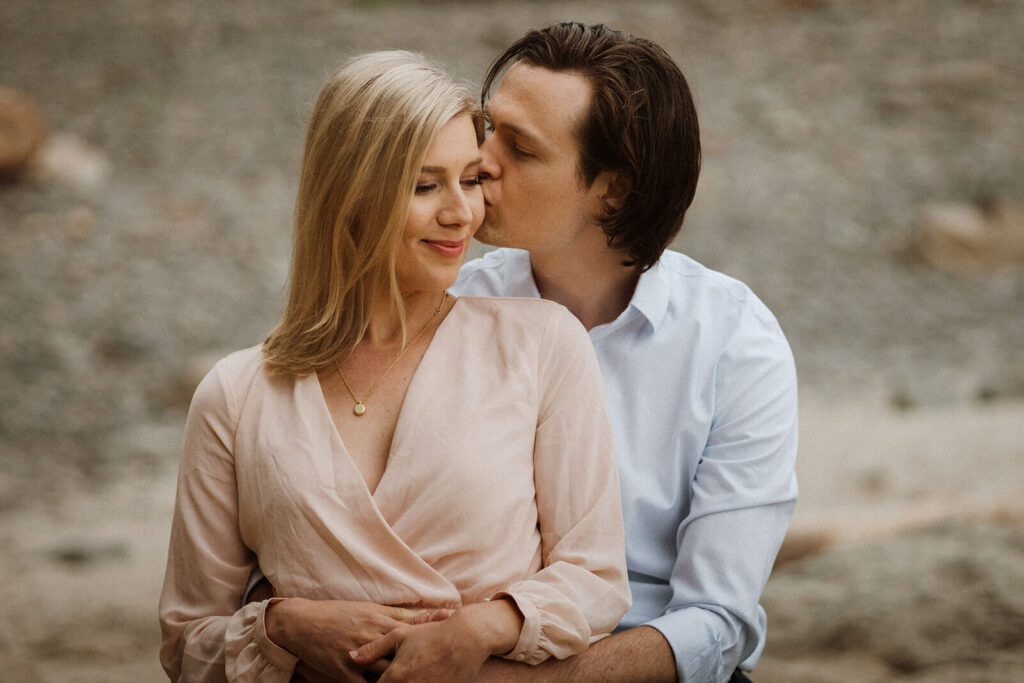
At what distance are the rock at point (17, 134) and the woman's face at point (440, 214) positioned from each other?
6.97 metres

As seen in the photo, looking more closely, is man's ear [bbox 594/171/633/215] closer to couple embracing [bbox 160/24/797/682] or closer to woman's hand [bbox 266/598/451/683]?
couple embracing [bbox 160/24/797/682]

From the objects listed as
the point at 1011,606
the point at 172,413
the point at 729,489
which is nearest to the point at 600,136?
the point at 729,489

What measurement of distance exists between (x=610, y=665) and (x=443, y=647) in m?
0.36

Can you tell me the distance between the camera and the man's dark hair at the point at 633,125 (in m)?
2.31

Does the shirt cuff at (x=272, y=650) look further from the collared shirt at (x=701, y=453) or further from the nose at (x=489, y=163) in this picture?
the nose at (x=489, y=163)

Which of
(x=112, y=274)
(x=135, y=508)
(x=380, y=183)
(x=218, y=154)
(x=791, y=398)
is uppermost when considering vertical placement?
(x=380, y=183)

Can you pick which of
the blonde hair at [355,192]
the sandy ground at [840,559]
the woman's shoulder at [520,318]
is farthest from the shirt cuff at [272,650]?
the sandy ground at [840,559]

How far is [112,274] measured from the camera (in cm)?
726

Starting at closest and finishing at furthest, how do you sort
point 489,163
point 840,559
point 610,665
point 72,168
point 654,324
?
point 610,665 → point 489,163 → point 654,324 → point 840,559 → point 72,168

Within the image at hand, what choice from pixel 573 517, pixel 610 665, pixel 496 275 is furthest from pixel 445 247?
pixel 610 665

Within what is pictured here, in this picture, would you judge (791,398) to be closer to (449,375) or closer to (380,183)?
(449,375)

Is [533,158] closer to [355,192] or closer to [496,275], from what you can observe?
[496,275]

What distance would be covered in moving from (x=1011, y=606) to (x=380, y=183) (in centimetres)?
296

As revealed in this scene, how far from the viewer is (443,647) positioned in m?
1.80
